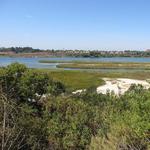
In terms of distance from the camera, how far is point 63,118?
1089 inches

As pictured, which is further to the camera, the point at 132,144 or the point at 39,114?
the point at 39,114

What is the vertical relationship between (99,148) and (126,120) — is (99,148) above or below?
below

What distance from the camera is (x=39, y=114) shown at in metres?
32.9

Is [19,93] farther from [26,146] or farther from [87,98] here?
[26,146]

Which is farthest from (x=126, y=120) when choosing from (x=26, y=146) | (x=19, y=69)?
(x=19, y=69)

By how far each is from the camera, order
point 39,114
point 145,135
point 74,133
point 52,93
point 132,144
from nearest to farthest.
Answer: point 145,135
point 132,144
point 74,133
point 39,114
point 52,93

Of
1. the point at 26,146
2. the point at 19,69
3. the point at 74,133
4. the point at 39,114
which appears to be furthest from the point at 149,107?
the point at 19,69

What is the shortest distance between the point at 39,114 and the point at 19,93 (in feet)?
10.7

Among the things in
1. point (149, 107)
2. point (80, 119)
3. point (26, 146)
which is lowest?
point (26, 146)

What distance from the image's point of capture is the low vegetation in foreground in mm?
18312

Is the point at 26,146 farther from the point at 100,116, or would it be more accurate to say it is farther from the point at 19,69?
the point at 19,69

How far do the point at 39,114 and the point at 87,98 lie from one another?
4.69 metres

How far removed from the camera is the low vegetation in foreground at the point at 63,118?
18312 mm

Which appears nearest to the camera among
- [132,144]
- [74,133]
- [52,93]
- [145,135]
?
[145,135]
